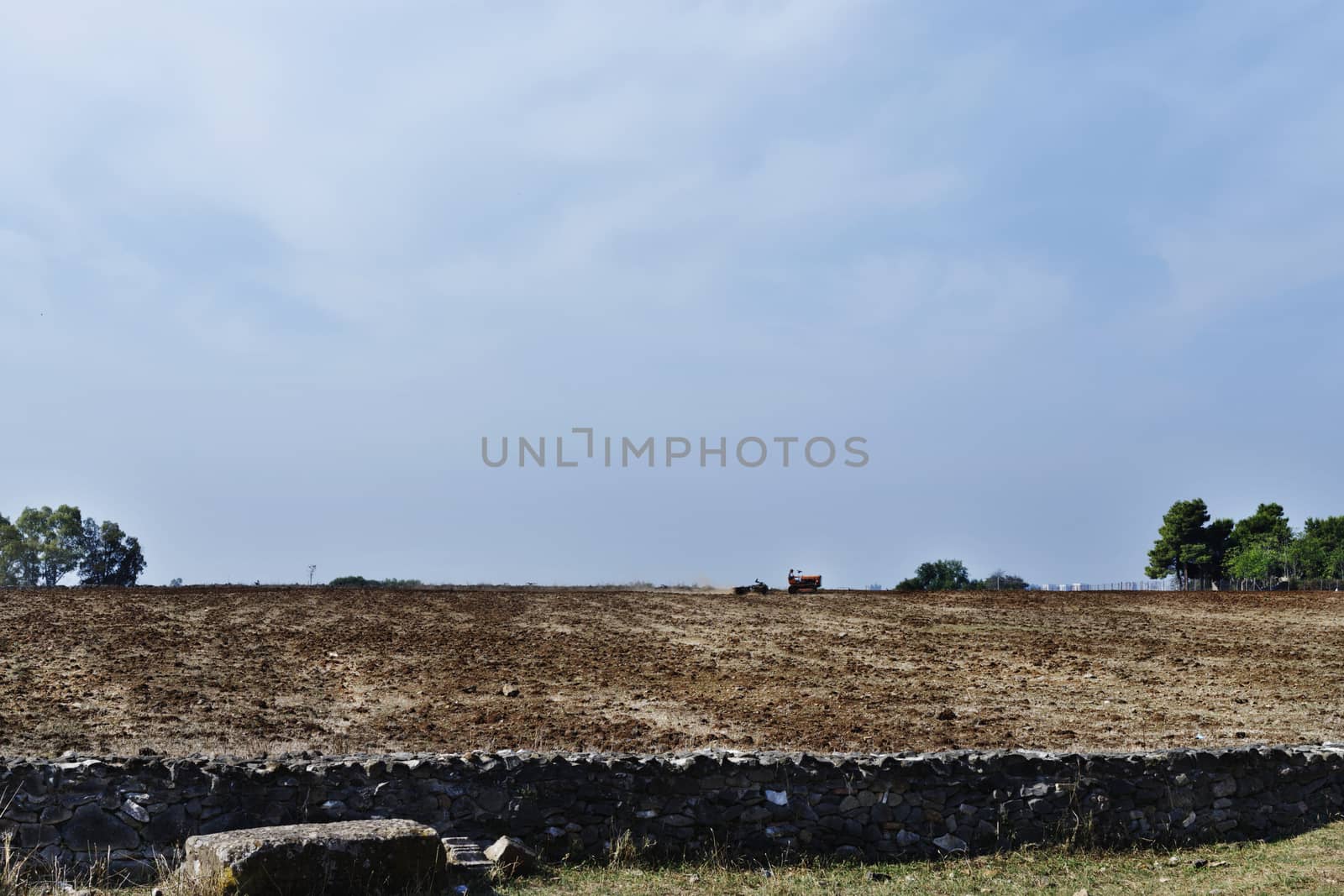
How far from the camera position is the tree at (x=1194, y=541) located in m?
108

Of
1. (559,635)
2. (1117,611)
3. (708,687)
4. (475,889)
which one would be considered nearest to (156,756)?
(475,889)

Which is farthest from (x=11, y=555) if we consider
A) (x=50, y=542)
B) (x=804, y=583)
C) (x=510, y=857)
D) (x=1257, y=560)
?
(x=1257, y=560)

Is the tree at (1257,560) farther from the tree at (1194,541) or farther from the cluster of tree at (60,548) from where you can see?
the cluster of tree at (60,548)

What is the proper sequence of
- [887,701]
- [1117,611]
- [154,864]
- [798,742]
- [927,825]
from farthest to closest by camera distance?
[1117,611]
[887,701]
[798,742]
[927,825]
[154,864]

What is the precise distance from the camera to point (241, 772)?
12.2 m

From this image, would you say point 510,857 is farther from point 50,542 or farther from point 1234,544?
point 1234,544

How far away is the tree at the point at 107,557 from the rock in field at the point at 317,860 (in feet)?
289

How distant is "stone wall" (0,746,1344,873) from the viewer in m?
12.0

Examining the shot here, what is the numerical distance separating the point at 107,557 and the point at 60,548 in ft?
11.8

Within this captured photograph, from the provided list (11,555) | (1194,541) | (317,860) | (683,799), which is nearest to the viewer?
(317,860)

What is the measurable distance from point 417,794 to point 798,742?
7123mm

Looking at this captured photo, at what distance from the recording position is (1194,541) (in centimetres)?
10969

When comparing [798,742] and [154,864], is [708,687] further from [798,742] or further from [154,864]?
[154,864]

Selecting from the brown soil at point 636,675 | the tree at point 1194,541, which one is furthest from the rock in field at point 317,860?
the tree at point 1194,541
